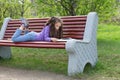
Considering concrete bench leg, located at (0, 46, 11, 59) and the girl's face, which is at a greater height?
the girl's face

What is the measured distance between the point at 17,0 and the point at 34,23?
715cm

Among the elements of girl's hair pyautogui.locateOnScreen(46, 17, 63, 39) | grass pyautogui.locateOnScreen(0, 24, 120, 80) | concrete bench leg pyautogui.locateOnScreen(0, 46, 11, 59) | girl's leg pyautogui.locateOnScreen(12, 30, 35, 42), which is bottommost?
grass pyautogui.locateOnScreen(0, 24, 120, 80)

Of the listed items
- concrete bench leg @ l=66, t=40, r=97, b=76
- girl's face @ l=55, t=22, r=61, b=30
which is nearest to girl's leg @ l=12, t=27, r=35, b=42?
girl's face @ l=55, t=22, r=61, b=30

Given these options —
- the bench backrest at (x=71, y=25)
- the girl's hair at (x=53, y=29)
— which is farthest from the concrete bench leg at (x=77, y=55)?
the girl's hair at (x=53, y=29)

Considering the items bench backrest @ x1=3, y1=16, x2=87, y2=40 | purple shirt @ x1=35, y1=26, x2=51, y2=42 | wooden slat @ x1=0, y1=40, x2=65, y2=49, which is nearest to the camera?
wooden slat @ x1=0, y1=40, x2=65, y2=49

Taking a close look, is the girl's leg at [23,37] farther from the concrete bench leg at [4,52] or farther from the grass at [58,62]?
the concrete bench leg at [4,52]

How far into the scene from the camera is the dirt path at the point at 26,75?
611cm

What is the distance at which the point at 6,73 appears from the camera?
6.60 meters

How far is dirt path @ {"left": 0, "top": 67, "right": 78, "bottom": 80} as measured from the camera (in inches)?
240

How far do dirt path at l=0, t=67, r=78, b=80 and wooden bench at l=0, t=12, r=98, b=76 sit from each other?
0.30 metres

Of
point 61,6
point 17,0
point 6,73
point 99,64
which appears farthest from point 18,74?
point 17,0

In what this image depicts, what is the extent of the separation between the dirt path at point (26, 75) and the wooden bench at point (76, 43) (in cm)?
30

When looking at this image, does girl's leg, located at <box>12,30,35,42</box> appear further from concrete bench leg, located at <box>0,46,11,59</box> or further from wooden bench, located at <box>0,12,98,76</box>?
concrete bench leg, located at <box>0,46,11,59</box>

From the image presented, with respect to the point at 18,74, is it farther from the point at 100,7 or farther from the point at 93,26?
the point at 100,7
